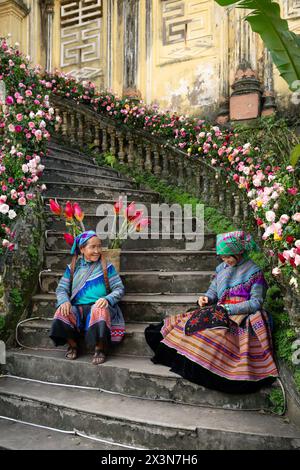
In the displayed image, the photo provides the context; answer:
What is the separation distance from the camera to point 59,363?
3.22 m

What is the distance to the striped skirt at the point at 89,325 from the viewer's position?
3.13 m

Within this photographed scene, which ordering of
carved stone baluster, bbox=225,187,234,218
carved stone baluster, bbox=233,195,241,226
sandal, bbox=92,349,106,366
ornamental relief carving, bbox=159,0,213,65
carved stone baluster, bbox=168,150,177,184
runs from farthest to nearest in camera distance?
ornamental relief carving, bbox=159,0,213,65, carved stone baluster, bbox=168,150,177,184, carved stone baluster, bbox=225,187,234,218, carved stone baluster, bbox=233,195,241,226, sandal, bbox=92,349,106,366

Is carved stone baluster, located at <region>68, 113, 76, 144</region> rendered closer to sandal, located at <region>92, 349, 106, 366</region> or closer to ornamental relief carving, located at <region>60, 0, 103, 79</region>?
ornamental relief carving, located at <region>60, 0, 103, 79</region>

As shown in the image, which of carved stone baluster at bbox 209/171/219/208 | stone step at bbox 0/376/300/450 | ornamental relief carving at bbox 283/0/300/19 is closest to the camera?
stone step at bbox 0/376/300/450

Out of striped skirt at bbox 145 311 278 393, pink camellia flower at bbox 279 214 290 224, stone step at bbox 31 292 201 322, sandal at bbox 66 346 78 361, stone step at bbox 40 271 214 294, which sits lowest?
sandal at bbox 66 346 78 361

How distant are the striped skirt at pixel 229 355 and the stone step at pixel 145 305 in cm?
60

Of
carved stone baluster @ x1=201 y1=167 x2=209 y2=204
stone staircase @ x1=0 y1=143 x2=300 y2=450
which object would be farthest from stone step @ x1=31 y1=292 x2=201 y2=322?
carved stone baluster @ x1=201 y1=167 x2=209 y2=204

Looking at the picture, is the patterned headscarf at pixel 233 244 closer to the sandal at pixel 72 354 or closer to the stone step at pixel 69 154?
the sandal at pixel 72 354

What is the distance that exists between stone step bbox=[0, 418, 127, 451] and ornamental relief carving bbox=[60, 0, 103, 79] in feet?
26.2

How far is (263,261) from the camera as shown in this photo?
12.9ft

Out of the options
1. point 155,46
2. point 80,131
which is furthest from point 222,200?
point 155,46

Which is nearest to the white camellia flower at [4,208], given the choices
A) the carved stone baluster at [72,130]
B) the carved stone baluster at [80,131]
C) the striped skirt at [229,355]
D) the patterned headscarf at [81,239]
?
the patterned headscarf at [81,239]

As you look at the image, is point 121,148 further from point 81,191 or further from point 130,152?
point 81,191

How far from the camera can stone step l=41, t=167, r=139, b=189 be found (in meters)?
5.89
